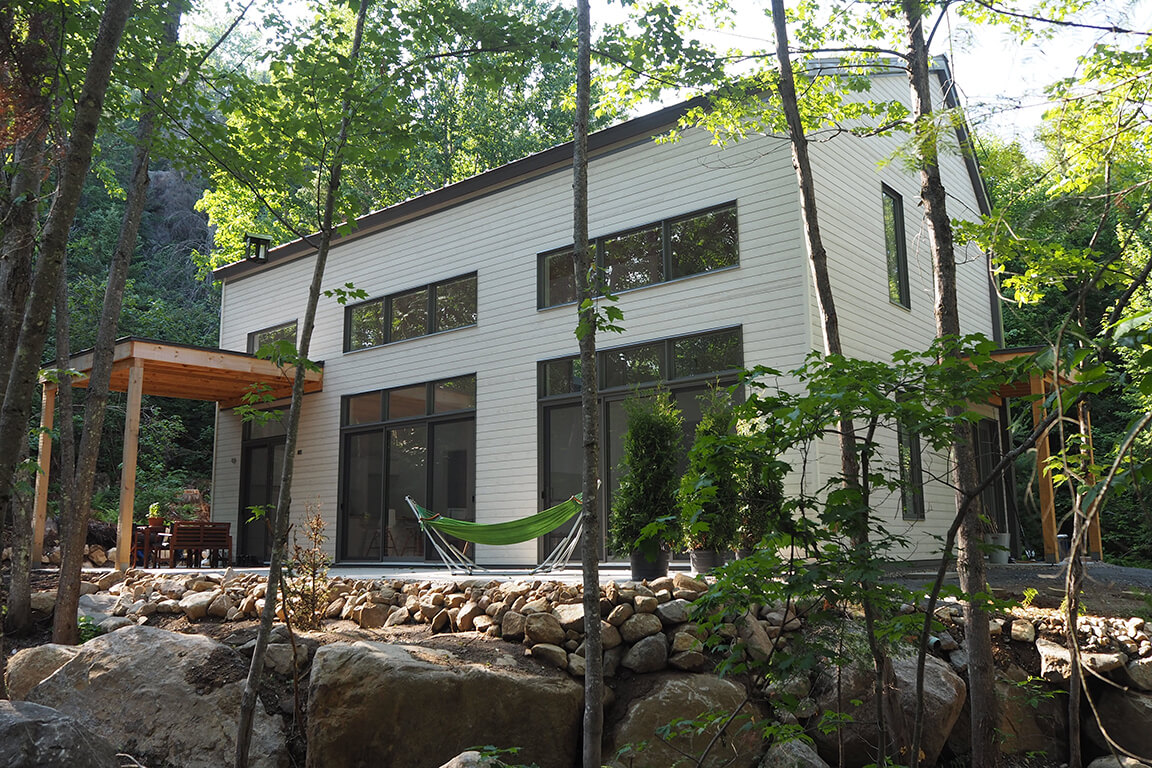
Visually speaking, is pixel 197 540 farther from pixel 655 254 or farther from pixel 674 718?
pixel 674 718

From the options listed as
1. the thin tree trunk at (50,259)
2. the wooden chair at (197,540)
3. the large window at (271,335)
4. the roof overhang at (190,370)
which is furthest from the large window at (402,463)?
the thin tree trunk at (50,259)

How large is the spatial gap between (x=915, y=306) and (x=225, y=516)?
9942 mm

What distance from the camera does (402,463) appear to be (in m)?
10.3

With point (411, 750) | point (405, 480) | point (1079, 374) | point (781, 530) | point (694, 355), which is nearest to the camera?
point (1079, 374)

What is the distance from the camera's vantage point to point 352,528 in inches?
418

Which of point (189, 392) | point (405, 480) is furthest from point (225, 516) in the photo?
point (405, 480)

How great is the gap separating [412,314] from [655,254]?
11.8ft

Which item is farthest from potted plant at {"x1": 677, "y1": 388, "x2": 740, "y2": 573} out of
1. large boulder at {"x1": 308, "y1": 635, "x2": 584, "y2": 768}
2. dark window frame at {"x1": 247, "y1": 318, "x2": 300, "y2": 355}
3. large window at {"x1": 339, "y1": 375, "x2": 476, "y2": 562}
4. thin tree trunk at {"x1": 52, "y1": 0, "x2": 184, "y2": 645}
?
dark window frame at {"x1": 247, "y1": 318, "x2": 300, "y2": 355}

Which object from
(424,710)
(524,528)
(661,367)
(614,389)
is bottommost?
(424,710)

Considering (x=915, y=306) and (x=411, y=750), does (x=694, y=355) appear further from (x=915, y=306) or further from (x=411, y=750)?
(x=411, y=750)

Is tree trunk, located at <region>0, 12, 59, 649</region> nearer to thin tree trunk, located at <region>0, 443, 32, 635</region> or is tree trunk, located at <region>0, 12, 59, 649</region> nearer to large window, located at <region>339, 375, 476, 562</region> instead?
thin tree trunk, located at <region>0, 443, 32, 635</region>

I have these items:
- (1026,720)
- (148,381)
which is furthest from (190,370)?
(1026,720)

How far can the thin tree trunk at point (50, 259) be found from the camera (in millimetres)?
3045

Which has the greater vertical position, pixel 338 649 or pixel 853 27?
pixel 853 27
